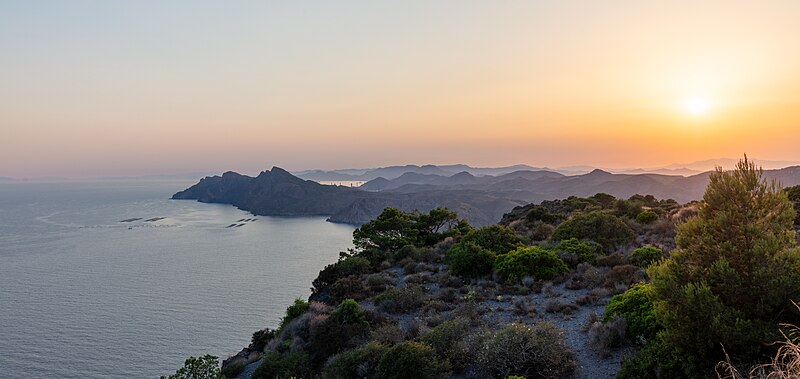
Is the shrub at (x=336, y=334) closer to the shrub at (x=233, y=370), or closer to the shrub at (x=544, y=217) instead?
the shrub at (x=233, y=370)

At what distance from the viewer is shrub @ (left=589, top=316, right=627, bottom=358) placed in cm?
974

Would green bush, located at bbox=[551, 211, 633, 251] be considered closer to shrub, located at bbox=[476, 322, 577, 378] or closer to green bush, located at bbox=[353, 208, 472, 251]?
green bush, located at bbox=[353, 208, 472, 251]

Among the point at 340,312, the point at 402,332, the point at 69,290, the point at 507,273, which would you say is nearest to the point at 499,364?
the point at 402,332

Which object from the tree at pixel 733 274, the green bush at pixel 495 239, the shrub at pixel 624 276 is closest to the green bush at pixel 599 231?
the green bush at pixel 495 239

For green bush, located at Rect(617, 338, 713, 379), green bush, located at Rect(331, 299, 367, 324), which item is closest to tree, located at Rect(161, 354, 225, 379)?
green bush, located at Rect(331, 299, 367, 324)

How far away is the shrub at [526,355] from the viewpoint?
8.92m

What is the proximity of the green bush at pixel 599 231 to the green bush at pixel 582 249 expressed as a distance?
151 centimetres

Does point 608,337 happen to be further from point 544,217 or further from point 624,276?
point 544,217

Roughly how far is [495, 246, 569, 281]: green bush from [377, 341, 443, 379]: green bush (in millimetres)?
8598

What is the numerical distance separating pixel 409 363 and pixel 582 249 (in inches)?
512

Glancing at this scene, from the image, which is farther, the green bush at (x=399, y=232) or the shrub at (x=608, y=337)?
the green bush at (x=399, y=232)

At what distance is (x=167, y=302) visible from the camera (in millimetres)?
49219

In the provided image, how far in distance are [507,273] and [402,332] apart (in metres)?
7.08

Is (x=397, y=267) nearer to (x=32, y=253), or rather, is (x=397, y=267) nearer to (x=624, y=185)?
(x=32, y=253)
